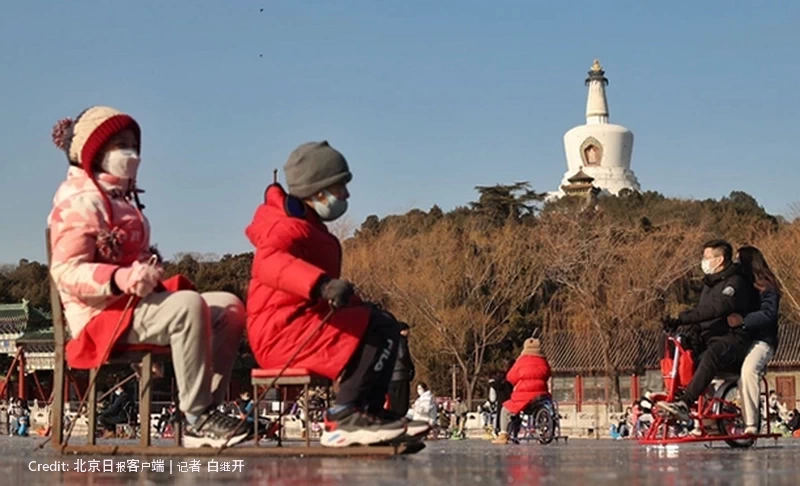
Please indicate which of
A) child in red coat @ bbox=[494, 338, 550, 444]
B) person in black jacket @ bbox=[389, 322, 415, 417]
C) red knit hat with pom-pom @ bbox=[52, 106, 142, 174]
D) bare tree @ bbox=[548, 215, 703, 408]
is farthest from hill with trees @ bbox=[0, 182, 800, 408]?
red knit hat with pom-pom @ bbox=[52, 106, 142, 174]

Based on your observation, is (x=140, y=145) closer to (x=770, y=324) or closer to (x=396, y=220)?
(x=770, y=324)

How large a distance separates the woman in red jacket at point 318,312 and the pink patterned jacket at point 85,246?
62 centimetres

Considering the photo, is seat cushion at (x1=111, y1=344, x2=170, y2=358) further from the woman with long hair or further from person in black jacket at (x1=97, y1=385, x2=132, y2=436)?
the woman with long hair

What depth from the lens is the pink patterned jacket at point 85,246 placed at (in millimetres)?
6500

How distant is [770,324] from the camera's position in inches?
384

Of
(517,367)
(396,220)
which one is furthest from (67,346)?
(396,220)

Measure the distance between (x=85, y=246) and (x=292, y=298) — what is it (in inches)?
36.5

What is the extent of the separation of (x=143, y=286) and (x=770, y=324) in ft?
15.9

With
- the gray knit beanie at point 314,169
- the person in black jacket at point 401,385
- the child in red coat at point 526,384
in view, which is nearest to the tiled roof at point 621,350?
the child in red coat at point 526,384

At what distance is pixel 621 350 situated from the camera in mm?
49375

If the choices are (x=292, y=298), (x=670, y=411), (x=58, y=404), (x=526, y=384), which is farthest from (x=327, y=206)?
(x=526, y=384)

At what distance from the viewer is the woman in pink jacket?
6480mm

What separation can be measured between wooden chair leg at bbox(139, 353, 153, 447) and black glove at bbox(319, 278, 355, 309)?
0.90 metres

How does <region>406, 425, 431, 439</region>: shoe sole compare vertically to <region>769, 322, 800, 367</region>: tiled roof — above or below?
below
